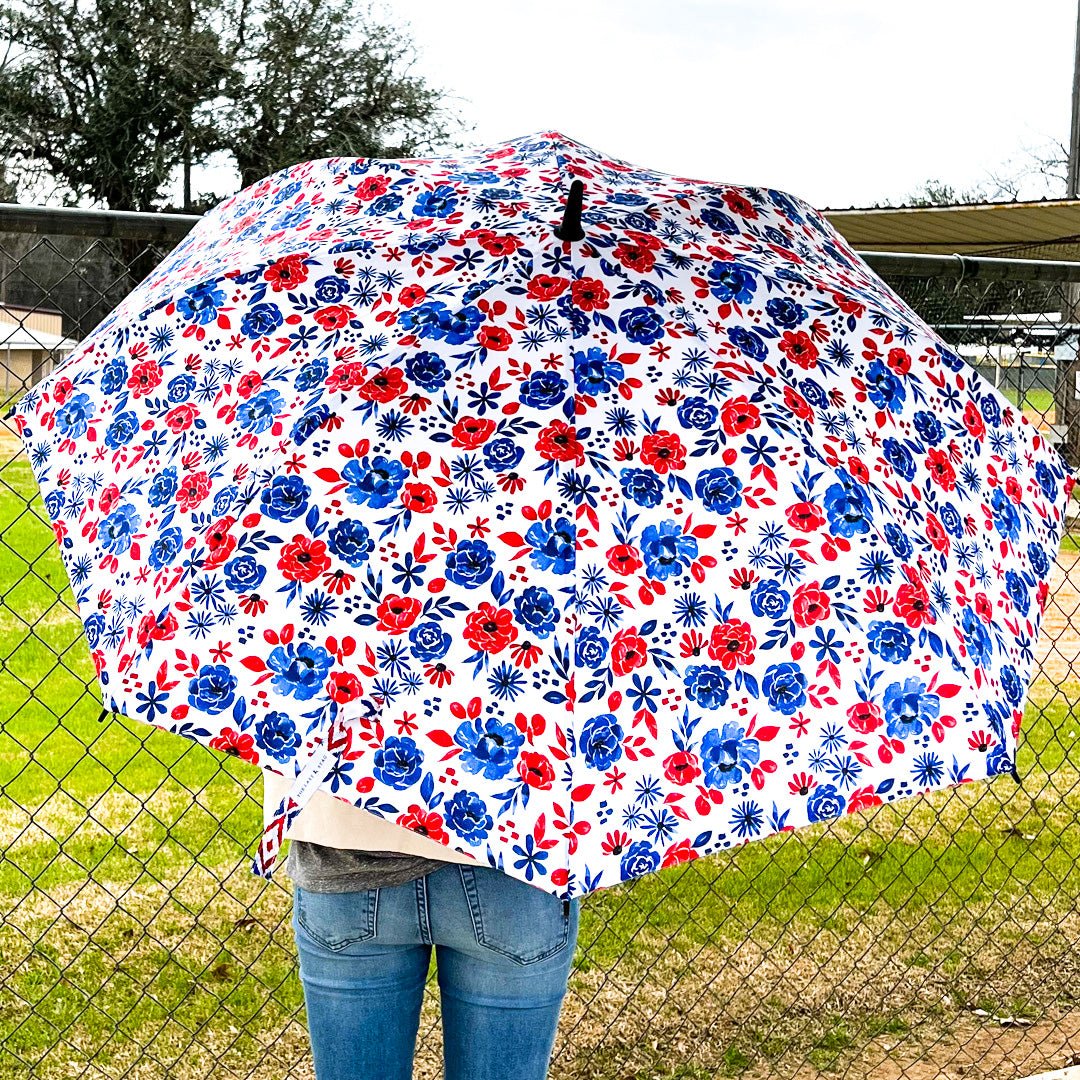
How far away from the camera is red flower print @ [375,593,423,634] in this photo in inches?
48.4

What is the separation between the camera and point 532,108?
29.2 metres

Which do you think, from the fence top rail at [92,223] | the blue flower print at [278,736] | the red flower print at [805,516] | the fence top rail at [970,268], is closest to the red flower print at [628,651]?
the red flower print at [805,516]

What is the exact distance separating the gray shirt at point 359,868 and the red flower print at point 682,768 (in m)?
0.38

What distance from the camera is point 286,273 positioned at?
140 centimetres

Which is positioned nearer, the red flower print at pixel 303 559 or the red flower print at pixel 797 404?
the red flower print at pixel 303 559

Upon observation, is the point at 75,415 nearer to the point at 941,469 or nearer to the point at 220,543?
the point at 220,543

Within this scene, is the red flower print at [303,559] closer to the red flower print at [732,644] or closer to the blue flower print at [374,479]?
the blue flower print at [374,479]

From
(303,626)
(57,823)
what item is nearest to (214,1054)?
(57,823)

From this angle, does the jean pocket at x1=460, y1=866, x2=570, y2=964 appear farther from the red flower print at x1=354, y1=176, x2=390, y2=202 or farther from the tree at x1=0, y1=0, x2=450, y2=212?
the tree at x1=0, y1=0, x2=450, y2=212

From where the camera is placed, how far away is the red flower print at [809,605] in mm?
1287

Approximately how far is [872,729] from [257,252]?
88 centimetres

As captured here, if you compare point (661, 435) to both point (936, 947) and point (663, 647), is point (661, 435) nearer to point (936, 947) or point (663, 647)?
point (663, 647)

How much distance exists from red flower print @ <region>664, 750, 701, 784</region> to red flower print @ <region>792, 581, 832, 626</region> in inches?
7.3

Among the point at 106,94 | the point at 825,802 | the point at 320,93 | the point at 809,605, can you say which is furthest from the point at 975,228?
the point at 106,94
